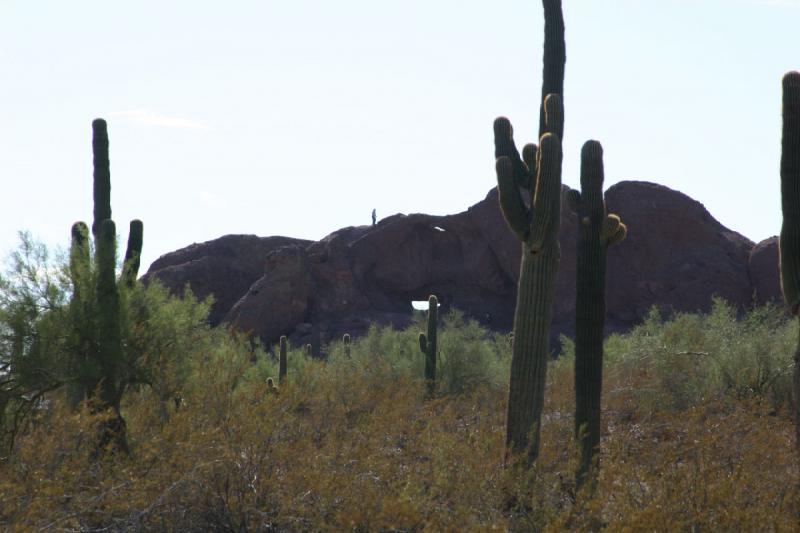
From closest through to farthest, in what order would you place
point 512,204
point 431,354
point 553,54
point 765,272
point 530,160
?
point 512,204, point 553,54, point 530,160, point 431,354, point 765,272

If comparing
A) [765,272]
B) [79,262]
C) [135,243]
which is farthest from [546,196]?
[765,272]

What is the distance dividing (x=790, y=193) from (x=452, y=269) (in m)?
32.4

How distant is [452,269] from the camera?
137 ft

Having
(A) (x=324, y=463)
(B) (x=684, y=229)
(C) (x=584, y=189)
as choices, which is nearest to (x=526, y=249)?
(C) (x=584, y=189)

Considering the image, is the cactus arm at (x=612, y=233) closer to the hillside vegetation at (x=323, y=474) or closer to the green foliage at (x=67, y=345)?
the hillside vegetation at (x=323, y=474)

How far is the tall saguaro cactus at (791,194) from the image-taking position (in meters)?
9.05

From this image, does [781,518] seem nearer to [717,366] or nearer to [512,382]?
[512,382]

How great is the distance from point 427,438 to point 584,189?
13.0 ft

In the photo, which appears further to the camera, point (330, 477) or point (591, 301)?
point (591, 301)

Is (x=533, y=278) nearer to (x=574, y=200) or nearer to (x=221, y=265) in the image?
(x=574, y=200)

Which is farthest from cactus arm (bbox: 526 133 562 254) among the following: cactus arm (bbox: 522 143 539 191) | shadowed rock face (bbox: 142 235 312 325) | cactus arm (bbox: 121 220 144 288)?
shadowed rock face (bbox: 142 235 312 325)

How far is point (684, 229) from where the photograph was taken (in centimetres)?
3541

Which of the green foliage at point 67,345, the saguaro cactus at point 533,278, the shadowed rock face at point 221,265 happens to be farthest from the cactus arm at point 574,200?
the shadowed rock face at point 221,265

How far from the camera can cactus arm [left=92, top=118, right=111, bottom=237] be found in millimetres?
14383
